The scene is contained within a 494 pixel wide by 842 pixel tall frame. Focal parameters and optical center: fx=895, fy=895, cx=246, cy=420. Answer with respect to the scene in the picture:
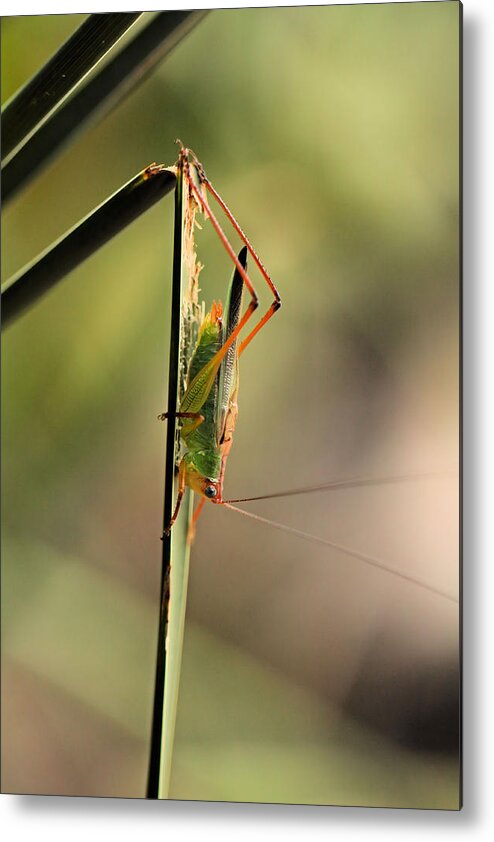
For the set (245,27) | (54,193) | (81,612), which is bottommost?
(81,612)

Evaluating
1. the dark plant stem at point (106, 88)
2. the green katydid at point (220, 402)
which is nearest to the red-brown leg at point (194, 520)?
the green katydid at point (220, 402)

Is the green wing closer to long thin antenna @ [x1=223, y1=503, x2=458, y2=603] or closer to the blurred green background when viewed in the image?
the blurred green background

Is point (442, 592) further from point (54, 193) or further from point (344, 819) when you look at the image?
point (54, 193)

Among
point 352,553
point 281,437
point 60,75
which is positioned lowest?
point 352,553

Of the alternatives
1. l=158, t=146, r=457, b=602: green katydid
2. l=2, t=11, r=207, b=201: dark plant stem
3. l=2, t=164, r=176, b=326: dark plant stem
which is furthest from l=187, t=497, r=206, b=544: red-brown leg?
l=2, t=11, r=207, b=201: dark plant stem

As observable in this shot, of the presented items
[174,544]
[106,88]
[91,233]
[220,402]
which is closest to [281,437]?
[220,402]

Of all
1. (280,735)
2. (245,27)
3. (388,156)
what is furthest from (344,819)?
(245,27)

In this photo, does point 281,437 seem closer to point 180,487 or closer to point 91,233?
point 180,487
